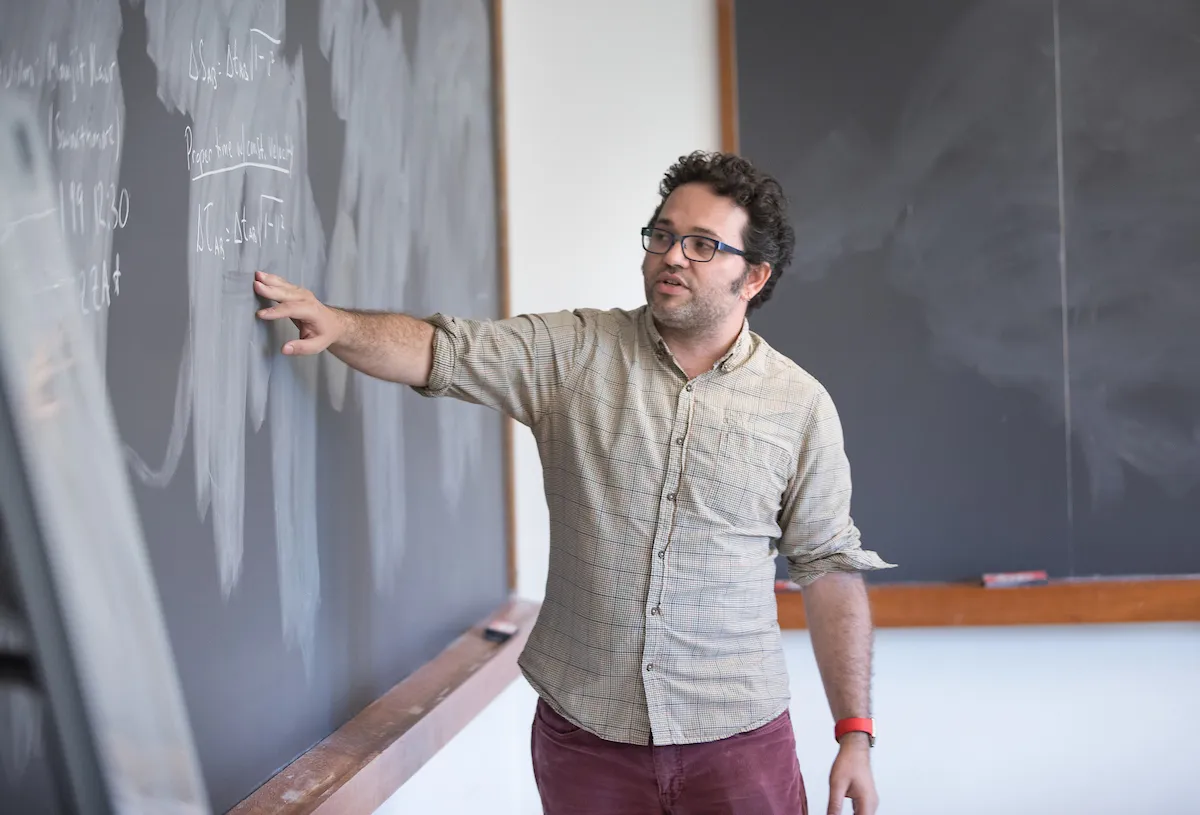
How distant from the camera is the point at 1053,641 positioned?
2779mm

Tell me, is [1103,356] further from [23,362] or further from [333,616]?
[23,362]

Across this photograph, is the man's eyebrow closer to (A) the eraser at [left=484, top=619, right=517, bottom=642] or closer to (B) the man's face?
(B) the man's face

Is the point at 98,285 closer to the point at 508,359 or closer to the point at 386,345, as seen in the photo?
the point at 386,345

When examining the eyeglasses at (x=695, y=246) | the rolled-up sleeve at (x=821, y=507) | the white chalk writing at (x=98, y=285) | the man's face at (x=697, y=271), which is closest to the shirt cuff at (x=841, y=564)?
the rolled-up sleeve at (x=821, y=507)

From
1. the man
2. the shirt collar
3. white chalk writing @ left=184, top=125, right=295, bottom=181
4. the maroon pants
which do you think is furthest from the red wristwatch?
white chalk writing @ left=184, top=125, right=295, bottom=181

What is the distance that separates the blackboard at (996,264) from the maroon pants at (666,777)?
122 cm

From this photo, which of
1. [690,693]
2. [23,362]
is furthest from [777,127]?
[23,362]

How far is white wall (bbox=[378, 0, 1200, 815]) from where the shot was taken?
9.06 ft

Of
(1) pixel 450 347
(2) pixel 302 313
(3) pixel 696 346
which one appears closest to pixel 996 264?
(3) pixel 696 346

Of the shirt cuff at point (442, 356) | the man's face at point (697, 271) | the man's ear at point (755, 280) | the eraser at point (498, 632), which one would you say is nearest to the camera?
the shirt cuff at point (442, 356)

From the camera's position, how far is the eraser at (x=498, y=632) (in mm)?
2324

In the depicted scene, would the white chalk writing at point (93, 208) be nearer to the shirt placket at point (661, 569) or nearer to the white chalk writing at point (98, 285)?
the white chalk writing at point (98, 285)

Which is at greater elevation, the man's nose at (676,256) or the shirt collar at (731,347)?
the man's nose at (676,256)

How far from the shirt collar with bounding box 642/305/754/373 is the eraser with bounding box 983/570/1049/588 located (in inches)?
50.4
